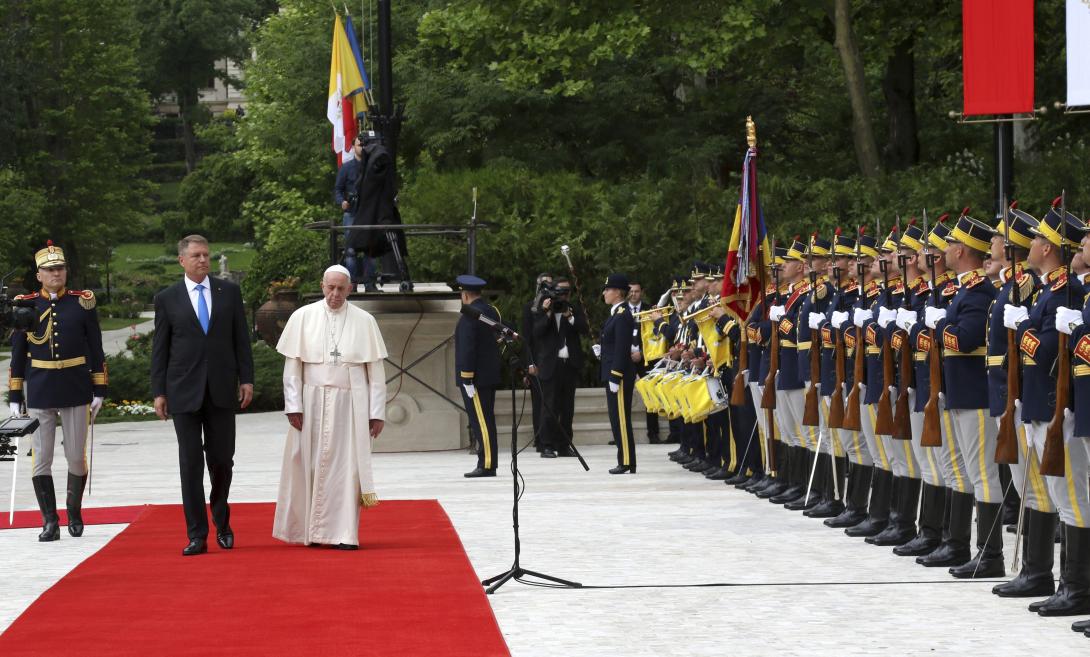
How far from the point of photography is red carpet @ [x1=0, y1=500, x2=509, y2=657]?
7.82 m

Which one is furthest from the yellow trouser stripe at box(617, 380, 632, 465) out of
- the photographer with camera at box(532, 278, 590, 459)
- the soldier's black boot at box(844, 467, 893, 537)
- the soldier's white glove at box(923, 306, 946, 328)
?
the soldier's white glove at box(923, 306, 946, 328)

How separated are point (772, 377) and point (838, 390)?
1.79 m

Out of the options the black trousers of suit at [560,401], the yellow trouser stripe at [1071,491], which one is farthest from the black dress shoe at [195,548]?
the black trousers of suit at [560,401]

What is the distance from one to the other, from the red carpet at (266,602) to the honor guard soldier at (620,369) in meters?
4.96

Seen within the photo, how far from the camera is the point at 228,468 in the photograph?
11.3m

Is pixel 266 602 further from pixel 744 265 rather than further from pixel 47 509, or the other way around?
pixel 744 265

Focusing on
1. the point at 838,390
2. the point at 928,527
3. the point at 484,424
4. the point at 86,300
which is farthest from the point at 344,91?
the point at 928,527

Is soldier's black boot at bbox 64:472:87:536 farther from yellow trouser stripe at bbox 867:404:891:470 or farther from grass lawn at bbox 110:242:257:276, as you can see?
grass lawn at bbox 110:242:257:276

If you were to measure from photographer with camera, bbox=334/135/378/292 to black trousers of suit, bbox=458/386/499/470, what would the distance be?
3.20 metres

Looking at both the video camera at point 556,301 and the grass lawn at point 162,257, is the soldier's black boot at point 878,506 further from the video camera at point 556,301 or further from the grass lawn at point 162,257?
the grass lawn at point 162,257

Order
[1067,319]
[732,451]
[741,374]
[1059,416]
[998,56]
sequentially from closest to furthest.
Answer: [1067,319], [1059,416], [741,374], [732,451], [998,56]

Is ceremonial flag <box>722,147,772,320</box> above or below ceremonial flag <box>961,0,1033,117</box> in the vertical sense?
below

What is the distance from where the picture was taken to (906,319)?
10539mm

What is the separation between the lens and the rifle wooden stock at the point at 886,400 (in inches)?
428
